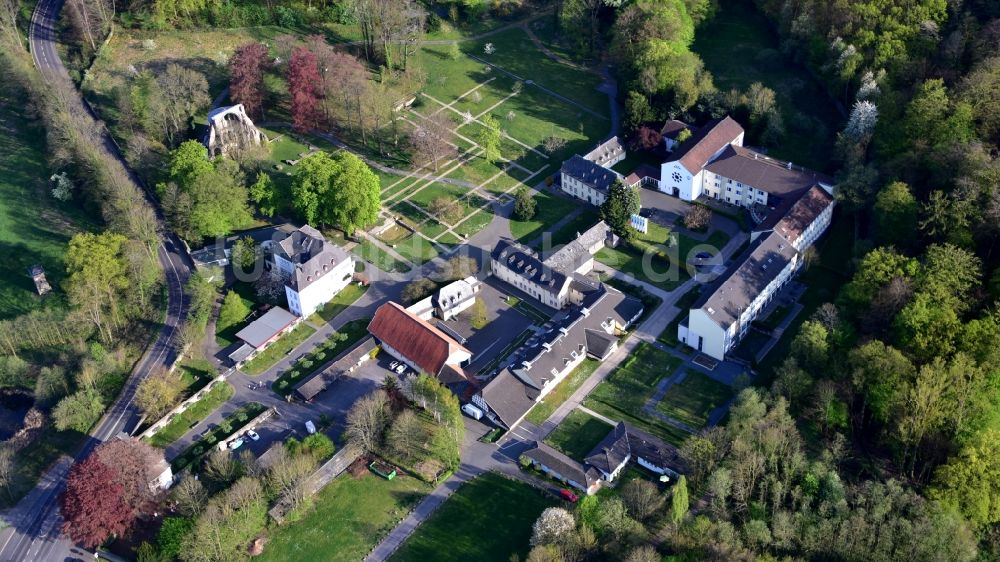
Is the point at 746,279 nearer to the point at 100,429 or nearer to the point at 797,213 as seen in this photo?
the point at 797,213

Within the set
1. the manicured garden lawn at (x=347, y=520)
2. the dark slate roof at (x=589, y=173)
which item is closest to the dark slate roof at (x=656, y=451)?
the manicured garden lawn at (x=347, y=520)

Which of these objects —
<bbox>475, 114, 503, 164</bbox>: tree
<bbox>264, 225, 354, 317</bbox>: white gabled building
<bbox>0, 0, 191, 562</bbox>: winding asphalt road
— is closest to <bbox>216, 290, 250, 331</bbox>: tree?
<bbox>0, 0, 191, 562</bbox>: winding asphalt road

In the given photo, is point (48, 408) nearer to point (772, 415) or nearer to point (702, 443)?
point (702, 443)

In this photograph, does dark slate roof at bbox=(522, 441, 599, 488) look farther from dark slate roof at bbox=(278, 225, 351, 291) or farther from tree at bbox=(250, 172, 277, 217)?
tree at bbox=(250, 172, 277, 217)

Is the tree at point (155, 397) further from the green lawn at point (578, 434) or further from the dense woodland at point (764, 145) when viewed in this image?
the green lawn at point (578, 434)

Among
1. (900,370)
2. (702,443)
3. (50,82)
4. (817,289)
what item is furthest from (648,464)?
(50,82)

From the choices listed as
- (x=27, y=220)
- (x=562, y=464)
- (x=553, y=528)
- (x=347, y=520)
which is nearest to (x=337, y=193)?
(x=27, y=220)
